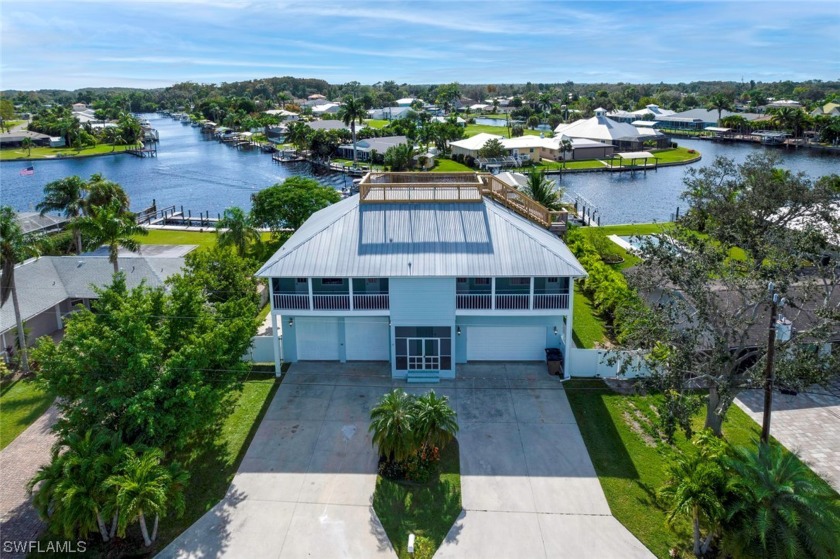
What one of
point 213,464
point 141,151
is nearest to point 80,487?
point 213,464

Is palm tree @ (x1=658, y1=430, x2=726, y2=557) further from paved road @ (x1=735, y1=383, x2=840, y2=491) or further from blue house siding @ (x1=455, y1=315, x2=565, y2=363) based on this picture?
blue house siding @ (x1=455, y1=315, x2=565, y2=363)

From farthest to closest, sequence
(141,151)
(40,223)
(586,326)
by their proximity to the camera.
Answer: (141,151) < (40,223) < (586,326)

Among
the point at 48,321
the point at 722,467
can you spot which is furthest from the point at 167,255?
the point at 722,467

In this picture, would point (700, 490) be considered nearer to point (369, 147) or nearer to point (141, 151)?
point (369, 147)

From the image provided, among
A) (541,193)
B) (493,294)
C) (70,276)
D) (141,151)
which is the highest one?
(141,151)

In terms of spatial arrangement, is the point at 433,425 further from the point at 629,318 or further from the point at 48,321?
the point at 48,321
